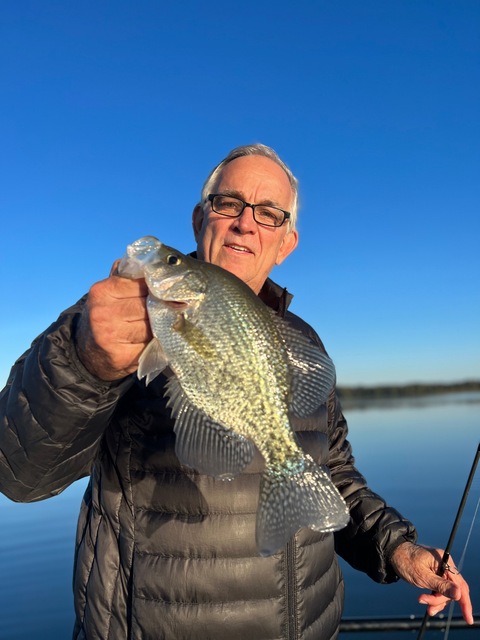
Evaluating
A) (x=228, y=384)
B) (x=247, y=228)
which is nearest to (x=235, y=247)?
(x=247, y=228)

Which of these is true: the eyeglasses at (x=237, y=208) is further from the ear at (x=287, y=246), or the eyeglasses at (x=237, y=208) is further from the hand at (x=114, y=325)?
the hand at (x=114, y=325)

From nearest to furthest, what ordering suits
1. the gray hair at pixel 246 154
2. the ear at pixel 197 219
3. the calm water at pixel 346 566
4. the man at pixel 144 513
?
the man at pixel 144 513, the gray hair at pixel 246 154, the ear at pixel 197 219, the calm water at pixel 346 566

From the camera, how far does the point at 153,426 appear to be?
2791 mm

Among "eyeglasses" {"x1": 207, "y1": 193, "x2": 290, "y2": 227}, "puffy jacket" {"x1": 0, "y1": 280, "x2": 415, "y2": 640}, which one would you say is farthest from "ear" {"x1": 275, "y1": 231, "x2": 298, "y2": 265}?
"puffy jacket" {"x1": 0, "y1": 280, "x2": 415, "y2": 640}

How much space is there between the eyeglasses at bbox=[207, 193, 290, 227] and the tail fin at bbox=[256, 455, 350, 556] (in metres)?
1.87

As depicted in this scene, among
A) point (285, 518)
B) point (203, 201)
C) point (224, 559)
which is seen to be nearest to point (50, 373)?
point (285, 518)

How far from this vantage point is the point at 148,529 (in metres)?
2.63

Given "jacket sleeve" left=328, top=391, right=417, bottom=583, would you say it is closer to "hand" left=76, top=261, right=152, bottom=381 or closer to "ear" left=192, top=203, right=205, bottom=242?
"ear" left=192, top=203, right=205, bottom=242

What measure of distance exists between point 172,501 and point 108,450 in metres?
0.50

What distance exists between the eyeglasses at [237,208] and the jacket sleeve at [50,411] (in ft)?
4.89

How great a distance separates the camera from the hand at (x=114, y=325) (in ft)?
6.57

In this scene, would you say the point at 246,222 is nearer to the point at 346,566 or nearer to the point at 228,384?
the point at 228,384

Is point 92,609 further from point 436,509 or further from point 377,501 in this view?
point 436,509

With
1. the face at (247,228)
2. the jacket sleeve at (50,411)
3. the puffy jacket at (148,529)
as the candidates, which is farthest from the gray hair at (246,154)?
the jacket sleeve at (50,411)
